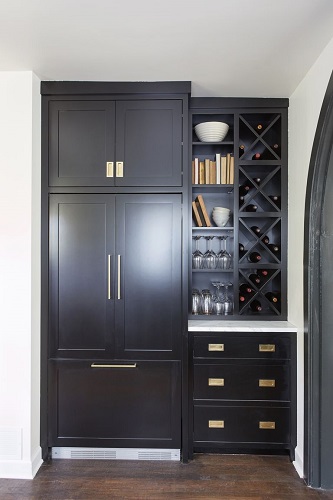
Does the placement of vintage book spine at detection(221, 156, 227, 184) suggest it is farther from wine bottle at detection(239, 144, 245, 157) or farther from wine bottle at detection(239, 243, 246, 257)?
wine bottle at detection(239, 243, 246, 257)

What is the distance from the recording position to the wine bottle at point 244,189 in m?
3.08

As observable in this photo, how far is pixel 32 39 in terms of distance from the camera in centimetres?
223

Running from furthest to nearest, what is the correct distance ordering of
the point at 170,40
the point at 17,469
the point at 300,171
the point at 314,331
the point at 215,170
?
the point at 215,170 < the point at 300,171 < the point at 17,469 < the point at 314,331 < the point at 170,40

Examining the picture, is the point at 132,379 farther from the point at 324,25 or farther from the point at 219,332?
the point at 324,25

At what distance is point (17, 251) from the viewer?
8.84ft

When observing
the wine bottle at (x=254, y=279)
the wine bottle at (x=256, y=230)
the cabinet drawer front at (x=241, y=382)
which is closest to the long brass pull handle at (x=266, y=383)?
the cabinet drawer front at (x=241, y=382)

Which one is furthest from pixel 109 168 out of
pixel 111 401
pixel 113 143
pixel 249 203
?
pixel 111 401

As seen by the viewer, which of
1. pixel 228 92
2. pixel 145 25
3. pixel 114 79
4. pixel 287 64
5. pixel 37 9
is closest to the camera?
pixel 37 9

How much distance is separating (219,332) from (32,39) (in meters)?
2.26

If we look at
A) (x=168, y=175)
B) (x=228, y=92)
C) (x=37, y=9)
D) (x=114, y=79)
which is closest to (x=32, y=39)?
(x=37, y=9)

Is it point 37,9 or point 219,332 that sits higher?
point 37,9

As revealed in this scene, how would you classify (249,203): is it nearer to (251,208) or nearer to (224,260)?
(251,208)

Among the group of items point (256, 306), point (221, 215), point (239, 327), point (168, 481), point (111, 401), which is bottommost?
point (168, 481)

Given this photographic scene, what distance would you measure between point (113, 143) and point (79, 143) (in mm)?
255
